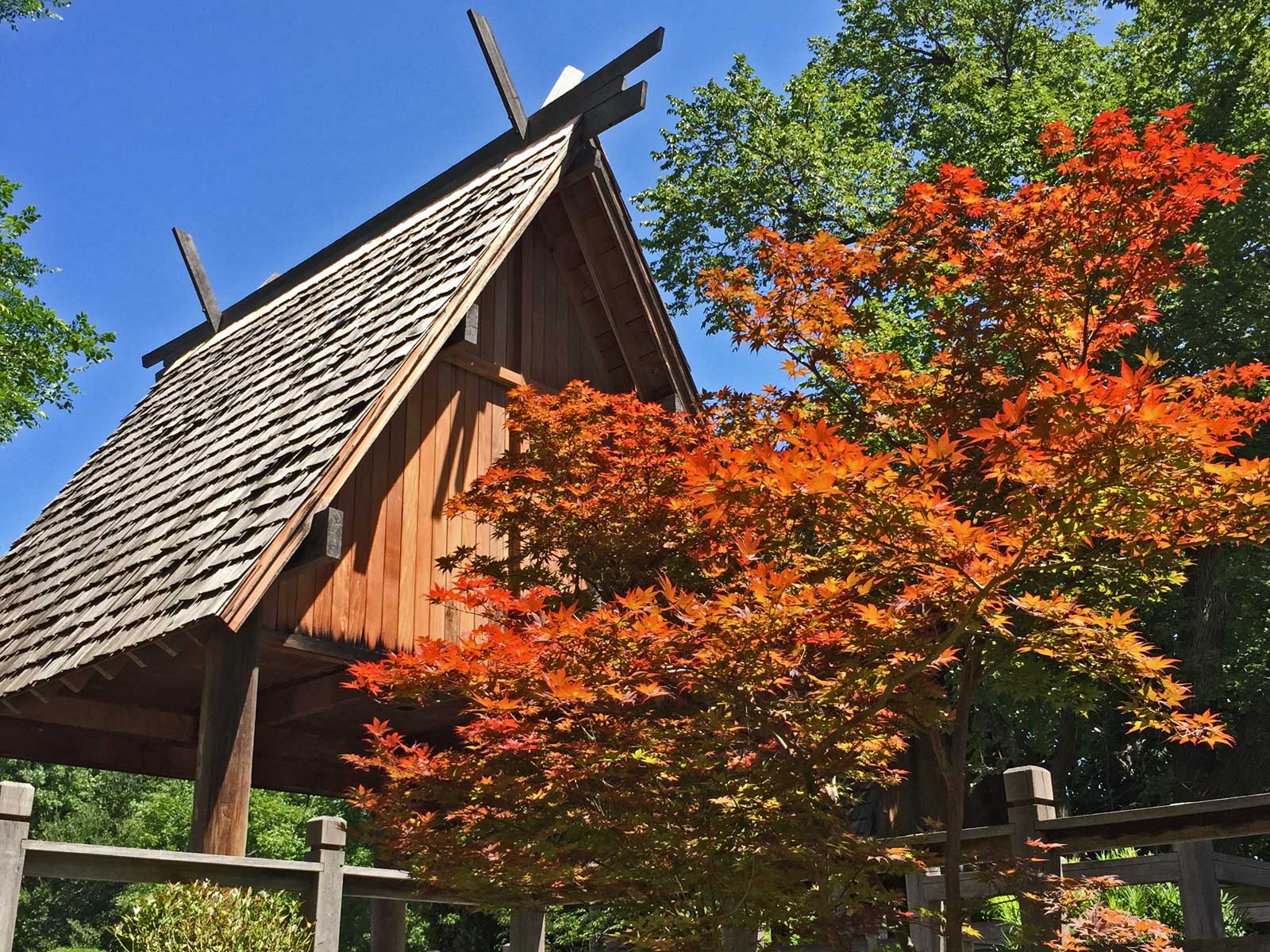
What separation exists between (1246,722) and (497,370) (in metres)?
12.8

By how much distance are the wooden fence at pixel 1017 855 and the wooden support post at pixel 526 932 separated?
7.46ft

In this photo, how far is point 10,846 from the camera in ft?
19.3

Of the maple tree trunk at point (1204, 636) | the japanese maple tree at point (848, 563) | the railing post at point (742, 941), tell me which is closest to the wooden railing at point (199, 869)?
the japanese maple tree at point (848, 563)

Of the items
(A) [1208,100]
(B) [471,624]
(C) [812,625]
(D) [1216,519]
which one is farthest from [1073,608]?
(A) [1208,100]

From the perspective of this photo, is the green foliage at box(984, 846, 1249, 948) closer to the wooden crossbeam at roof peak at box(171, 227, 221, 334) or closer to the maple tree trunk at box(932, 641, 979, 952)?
the maple tree trunk at box(932, 641, 979, 952)

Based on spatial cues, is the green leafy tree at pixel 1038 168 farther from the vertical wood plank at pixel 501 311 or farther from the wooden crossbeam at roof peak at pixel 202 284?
the wooden crossbeam at roof peak at pixel 202 284

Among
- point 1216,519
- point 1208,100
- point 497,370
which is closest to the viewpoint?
point 1216,519

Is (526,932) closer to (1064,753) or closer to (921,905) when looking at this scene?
(921,905)

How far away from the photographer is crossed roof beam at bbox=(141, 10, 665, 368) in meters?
10.5

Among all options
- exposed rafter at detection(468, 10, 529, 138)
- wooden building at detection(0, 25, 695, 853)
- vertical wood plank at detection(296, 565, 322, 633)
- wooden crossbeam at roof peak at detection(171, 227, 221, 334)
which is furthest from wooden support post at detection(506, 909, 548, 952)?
wooden crossbeam at roof peak at detection(171, 227, 221, 334)

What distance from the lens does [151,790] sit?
36656 millimetres

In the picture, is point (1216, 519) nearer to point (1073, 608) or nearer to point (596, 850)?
point (1073, 608)

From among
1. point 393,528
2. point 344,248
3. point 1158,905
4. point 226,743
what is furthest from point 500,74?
point 1158,905

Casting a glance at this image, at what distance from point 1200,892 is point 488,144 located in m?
9.75
